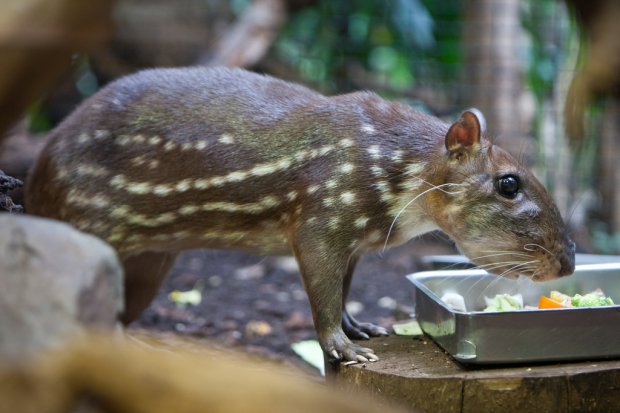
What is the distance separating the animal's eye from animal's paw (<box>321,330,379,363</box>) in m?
0.91

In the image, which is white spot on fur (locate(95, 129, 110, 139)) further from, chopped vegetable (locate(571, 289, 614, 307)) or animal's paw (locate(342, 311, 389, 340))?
chopped vegetable (locate(571, 289, 614, 307))

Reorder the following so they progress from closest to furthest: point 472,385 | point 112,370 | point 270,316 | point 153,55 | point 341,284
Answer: point 112,370 < point 472,385 < point 341,284 < point 270,316 < point 153,55

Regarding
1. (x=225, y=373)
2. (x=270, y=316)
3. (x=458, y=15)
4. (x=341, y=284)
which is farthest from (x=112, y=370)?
(x=458, y=15)

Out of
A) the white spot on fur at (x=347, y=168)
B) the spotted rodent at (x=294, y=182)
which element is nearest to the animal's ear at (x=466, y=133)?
the spotted rodent at (x=294, y=182)

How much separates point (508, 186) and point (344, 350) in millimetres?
1025

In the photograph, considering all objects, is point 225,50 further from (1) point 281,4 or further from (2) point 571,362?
(2) point 571,362

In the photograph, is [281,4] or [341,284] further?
[281,4]

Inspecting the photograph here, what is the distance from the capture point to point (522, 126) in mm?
8008

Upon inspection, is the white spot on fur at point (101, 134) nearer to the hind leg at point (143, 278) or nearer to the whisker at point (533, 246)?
the hind leg at point (143, 278)

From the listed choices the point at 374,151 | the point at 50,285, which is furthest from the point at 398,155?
the point at 50,285

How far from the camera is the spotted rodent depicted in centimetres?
406

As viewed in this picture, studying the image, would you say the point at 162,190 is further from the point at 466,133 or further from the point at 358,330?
the point at 466,133

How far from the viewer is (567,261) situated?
13.4 ft

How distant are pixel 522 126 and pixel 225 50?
8.90ft
